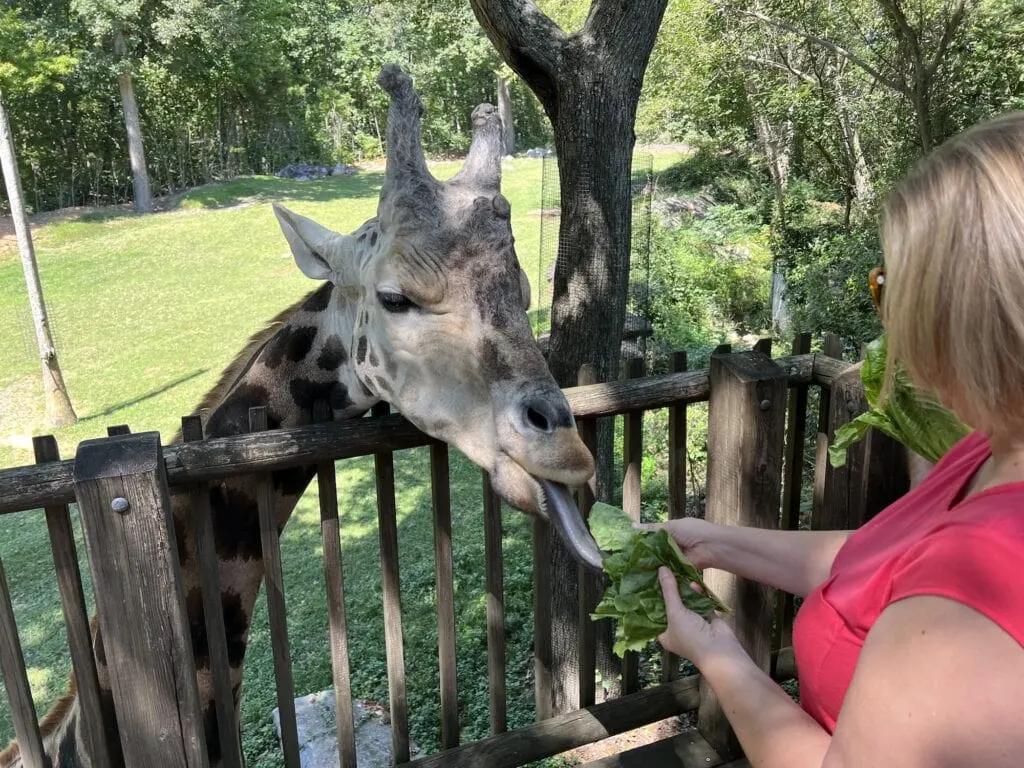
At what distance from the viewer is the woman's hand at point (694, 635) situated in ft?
5.04

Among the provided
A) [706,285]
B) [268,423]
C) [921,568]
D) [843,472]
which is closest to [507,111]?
[706,285]

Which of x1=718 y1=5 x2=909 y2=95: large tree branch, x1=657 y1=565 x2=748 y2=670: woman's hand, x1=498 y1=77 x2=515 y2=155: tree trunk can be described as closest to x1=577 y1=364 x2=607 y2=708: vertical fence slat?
x1=657 y1=565 x2=748 y2=670: woman's hand

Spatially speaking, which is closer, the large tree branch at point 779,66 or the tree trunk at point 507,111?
the large tree branch at point 779,66

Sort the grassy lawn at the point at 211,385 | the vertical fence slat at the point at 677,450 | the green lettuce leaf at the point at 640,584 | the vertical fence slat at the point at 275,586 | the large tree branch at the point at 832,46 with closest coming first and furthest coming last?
the green lettuce leaf at the point at 640,584 → the vertical fence slat at the point at 275,586 → the vertical fence slat at the point at 677,450 → the grassy lawn at the point at 211,385 → the large tree branch at the point at 832,46

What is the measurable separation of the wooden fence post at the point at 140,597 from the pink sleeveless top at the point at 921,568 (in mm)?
1514

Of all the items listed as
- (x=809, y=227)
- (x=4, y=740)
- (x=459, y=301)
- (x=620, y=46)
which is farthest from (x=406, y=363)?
(x=809, y=227)

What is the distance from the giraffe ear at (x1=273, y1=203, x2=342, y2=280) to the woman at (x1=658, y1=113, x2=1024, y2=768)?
1.66 metres

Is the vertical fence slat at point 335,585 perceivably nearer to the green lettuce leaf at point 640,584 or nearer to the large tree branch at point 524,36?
the green lettuce leaf at point 640,584

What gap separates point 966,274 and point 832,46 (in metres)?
10.3

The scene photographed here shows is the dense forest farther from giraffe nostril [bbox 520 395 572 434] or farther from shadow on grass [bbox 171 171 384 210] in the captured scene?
giraffe nostril [bbox 520 395 572 434]

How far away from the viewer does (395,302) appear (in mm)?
2158

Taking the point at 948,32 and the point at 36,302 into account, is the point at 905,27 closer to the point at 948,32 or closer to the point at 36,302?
the point at 948,32

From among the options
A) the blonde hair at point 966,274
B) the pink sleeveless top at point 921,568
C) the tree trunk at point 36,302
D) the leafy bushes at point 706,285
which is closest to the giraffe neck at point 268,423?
the pink sleeveless top at point 921,568

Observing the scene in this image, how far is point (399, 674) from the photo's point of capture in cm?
269
